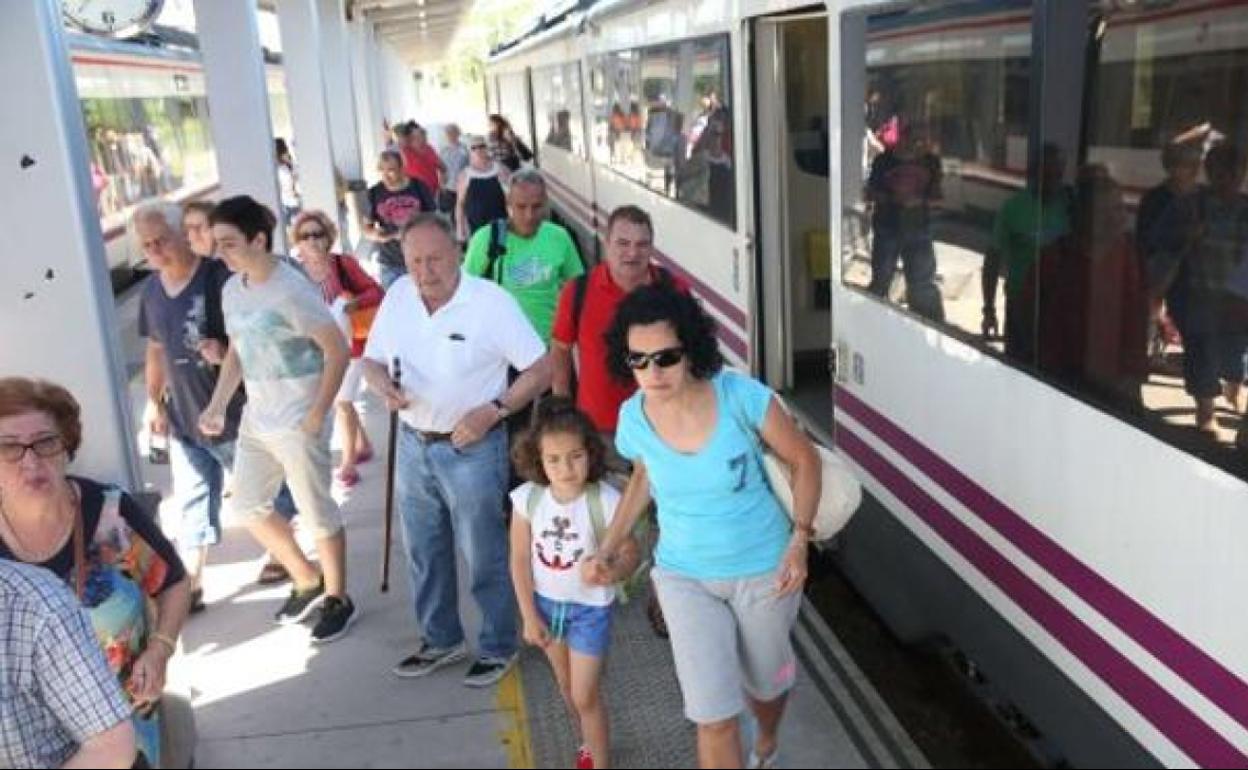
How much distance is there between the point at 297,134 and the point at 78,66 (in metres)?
3.66

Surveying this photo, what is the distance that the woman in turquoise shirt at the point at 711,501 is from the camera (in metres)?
3.05

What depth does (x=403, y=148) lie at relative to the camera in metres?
12.2

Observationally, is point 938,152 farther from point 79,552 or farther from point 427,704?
point 79,552

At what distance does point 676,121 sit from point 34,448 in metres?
5.80

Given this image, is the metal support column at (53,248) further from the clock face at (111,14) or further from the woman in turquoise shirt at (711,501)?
the clock face at (111,14)

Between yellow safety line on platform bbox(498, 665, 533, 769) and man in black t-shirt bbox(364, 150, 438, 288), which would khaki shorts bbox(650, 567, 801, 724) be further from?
man in black t-shirt bbox(364, 150, 438, 288)

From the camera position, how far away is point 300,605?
492 centimetres

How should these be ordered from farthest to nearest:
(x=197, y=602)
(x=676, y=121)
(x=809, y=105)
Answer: (x=676, y=121) < (x=809, y=105) < (x=197, y=602)

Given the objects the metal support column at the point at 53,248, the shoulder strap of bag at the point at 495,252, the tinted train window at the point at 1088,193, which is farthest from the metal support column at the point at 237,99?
the tinted train window at the point at 1088,193

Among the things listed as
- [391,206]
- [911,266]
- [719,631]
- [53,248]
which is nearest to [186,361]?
[53,248]

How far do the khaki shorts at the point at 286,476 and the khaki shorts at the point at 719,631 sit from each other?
1812 millimetres

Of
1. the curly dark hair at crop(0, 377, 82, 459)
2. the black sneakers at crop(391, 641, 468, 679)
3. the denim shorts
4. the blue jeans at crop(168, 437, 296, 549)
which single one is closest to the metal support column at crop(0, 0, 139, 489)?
the blue jeans at crop(168, 437, 296, 549)

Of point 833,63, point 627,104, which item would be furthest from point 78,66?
point 833,63

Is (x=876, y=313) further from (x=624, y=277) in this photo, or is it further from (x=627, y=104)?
(x=627, y=104)
